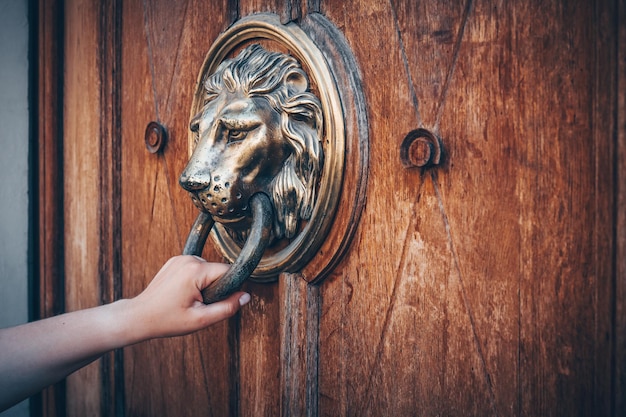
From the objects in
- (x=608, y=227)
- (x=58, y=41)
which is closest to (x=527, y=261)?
(x=608, y=227)

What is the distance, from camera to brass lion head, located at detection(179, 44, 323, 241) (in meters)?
0.55

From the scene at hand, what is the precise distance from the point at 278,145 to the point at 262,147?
0.8 inches

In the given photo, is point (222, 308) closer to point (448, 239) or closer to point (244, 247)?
point (244, 247)

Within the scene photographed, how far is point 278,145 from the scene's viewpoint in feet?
1.84

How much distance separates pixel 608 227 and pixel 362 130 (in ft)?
0.85

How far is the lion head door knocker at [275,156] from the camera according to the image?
545mm

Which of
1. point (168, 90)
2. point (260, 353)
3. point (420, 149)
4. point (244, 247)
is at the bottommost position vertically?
point (260, 353)

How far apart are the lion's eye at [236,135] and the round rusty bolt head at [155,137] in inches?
9.7

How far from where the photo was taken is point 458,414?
49 cm

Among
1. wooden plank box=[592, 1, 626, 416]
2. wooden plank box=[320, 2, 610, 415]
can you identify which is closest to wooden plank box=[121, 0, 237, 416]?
wooden plank box=[320, 2, 610, 415]

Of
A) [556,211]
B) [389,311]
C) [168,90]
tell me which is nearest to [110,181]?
[168,90]

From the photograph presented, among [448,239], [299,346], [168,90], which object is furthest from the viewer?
[168,90]

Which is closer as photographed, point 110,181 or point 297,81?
point 297,81

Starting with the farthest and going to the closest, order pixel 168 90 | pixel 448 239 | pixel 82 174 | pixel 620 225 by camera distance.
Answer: pixel 82 174
pixel 168 90
pixel 448 239
pixel 620 225
